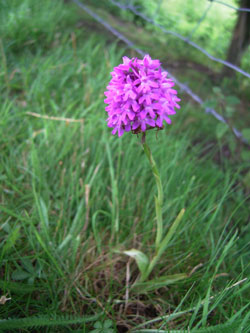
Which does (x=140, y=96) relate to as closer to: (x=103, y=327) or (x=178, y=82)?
(x=103, y=327)

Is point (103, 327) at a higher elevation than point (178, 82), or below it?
below

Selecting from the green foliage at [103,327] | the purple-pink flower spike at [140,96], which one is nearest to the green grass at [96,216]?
the green foliage at [103,327]

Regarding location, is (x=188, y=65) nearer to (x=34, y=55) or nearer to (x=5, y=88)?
(x=34, y=55)

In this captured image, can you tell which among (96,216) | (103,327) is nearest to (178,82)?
(96,216)

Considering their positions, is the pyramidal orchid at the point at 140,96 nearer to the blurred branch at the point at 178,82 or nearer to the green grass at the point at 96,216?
the green grass at the point at 96,216

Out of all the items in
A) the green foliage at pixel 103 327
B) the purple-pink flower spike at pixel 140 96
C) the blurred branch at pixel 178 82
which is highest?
the purple-pink flower spike at pixel 140 96

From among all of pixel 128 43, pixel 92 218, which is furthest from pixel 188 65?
pixel 92 218
